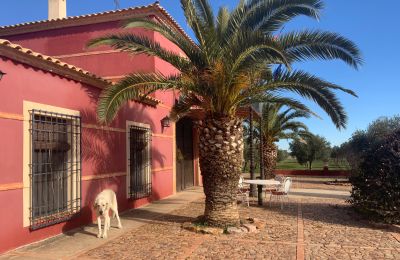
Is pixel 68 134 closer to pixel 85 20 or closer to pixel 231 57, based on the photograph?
pixel 231 57

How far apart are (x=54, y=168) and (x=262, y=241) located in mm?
4248

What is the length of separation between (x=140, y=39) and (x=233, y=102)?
2276mm

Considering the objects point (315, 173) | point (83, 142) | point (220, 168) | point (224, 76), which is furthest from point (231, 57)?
point (315, 173)

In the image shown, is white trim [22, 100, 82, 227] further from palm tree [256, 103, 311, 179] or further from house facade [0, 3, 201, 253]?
palm tree [256, 103, 311, 179]

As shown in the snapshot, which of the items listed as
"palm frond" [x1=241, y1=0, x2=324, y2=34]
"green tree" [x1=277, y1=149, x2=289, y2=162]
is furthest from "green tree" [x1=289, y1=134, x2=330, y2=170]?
"palm frond" [x1=241, y1=0, x2=324, y2=34]

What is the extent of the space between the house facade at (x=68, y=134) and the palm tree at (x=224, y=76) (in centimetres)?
100

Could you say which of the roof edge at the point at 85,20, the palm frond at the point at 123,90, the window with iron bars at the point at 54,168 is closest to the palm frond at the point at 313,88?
the palm frond at the point at 123,90

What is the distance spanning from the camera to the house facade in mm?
6246

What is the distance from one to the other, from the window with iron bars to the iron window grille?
2.46m

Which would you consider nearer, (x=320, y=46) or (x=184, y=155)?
(x=320, y=46)

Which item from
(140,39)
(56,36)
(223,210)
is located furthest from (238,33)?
(56,36)

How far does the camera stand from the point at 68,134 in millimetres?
7922

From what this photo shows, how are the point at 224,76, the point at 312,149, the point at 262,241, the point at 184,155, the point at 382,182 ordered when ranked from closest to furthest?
the point at 262,241, the point at 224,76, the point at 382,182, the point at 184,155, the point at 312,149

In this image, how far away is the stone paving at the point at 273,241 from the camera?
6008mm
